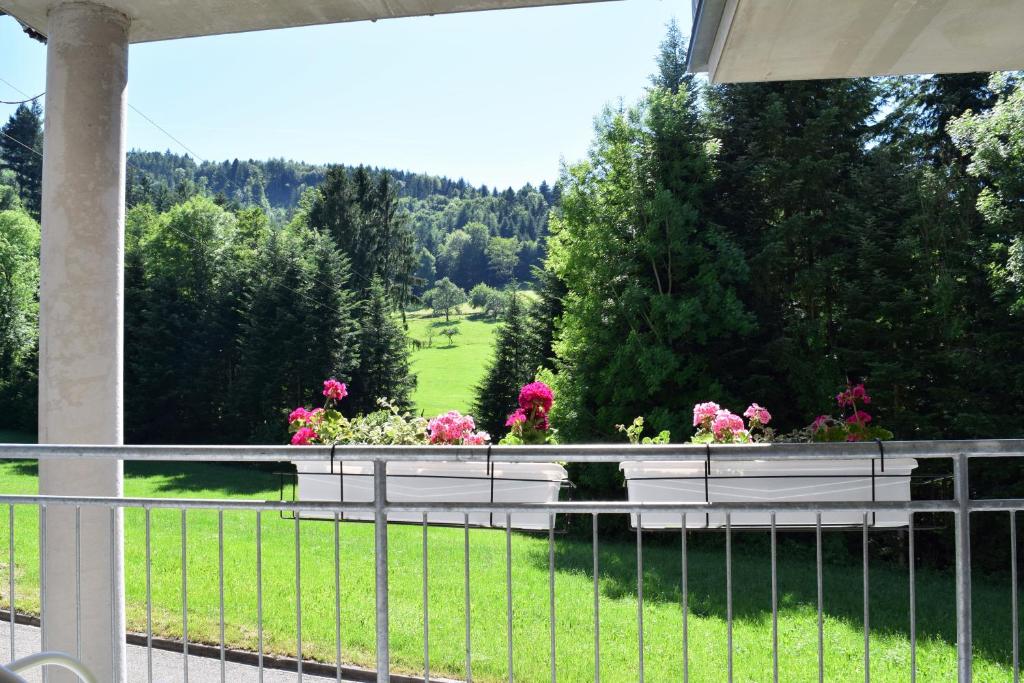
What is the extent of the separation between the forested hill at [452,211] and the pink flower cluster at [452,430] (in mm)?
38357

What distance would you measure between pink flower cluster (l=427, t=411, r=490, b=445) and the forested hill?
126 ft

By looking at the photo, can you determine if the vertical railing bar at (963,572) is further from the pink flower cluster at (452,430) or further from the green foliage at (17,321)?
the green foliage at (17,321)

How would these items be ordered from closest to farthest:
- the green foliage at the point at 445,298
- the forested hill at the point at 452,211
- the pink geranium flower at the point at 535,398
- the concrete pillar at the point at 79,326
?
the concrete pillar at the point at 79,326, the pink geranium flower at the point at 535,398, the forested hill at the point at 452,211, the green foliage at the point at 445,298

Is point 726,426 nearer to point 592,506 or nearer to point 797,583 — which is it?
point 592,506

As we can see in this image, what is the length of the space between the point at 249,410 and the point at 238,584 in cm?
1789

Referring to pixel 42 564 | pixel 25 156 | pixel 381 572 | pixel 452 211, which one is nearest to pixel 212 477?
pixel 42 564

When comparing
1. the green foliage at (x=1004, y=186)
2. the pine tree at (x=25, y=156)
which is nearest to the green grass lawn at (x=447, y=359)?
the pine tree at (x=25, y=156)

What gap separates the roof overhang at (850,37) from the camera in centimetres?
266

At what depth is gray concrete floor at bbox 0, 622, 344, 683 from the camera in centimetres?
510

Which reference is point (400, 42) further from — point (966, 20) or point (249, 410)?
point (966, 20)

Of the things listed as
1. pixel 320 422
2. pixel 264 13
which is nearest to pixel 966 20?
pixel 264 13

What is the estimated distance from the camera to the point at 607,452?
7.39ft

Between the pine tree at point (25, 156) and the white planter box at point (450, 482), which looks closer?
the white planter box at point (450, 482)

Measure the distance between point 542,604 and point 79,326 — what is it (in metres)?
6.23
